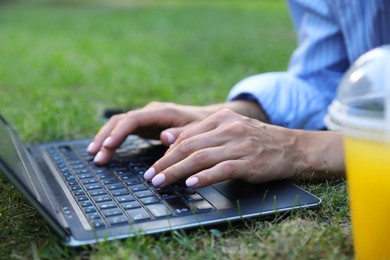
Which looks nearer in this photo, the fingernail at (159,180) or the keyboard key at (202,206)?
the keyboard key at (202,206)

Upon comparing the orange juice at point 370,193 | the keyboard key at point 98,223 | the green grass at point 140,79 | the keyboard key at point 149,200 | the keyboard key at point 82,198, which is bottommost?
the green grass at point 140,79

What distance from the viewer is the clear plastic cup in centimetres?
89

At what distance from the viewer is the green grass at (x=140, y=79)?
3.64ft

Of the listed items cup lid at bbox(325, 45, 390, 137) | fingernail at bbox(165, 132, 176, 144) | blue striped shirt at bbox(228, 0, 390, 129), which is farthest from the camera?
blue striped shirt at bbox(228, 0, 390, 129)

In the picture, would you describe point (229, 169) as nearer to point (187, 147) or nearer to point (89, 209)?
point (187, 147)

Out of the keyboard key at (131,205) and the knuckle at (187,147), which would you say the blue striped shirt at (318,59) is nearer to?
the knuckle at (187,147)

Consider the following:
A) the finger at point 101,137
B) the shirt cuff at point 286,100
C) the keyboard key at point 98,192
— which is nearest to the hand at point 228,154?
the keyboard key at point 98,192

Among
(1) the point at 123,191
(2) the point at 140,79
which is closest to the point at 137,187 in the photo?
(1) the point at 123,191

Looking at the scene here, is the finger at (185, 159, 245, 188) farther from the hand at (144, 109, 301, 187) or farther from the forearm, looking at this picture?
the forearm

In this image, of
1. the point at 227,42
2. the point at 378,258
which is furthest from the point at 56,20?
the point at 378,258

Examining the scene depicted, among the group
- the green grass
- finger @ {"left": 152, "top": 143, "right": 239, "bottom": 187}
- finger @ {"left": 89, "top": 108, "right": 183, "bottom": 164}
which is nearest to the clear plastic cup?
the green grass

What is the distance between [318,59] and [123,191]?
1.02 meters

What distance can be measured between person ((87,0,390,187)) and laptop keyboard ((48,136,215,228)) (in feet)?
0.11

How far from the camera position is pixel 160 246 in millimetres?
1116
